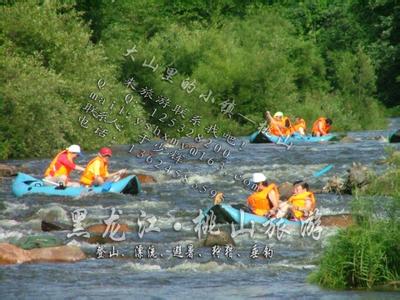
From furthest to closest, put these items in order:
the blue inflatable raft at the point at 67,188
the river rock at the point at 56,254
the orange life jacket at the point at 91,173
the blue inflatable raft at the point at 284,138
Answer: the blue inflatable raft at the point at 284,138 → the orange life jacket at the point at 91,173 → the blue inflatable raft at the point at 67,188 → the river rock at the point at 56,254

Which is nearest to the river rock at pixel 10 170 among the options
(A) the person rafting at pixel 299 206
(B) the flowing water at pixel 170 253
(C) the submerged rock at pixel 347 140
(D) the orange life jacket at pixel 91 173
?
(B) the flowing water at pixel 170 253

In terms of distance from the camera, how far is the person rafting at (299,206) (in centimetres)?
1532

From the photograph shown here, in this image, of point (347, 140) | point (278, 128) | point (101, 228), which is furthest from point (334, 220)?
point (278, 128)

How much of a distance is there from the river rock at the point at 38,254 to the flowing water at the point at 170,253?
0.21 meters

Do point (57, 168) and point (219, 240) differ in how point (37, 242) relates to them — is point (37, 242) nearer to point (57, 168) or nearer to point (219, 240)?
point (219, 240)

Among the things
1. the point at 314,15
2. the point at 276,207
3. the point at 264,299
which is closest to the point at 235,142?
the point at 276,207

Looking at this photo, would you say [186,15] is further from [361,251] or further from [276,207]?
[361,251]

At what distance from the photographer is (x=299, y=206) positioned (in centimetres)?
1548

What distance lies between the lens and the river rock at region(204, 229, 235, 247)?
1372 cm

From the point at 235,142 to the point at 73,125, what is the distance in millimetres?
7166

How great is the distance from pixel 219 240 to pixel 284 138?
19.8 meters

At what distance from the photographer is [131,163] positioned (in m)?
26.6

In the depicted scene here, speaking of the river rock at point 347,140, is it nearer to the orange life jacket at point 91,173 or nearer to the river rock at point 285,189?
the river rock at point 285,189

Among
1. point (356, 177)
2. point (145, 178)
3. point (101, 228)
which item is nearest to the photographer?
point (101, 228)
